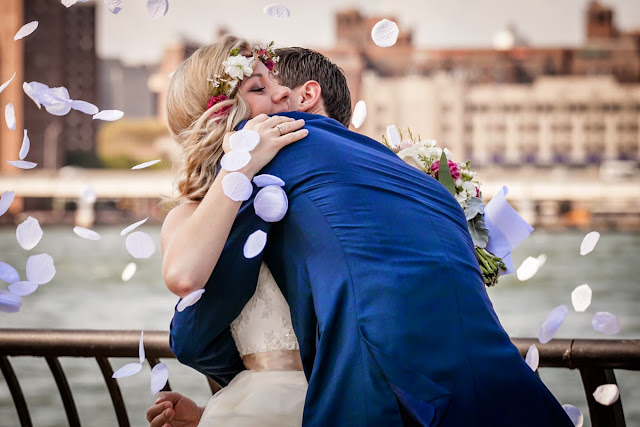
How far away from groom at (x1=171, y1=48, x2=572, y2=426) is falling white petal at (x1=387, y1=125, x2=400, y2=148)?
0.58 m

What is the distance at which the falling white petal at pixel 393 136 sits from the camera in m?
2.27

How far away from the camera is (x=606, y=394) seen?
2.23 meters

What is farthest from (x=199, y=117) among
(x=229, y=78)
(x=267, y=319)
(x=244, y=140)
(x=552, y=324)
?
(x=552, y=324)

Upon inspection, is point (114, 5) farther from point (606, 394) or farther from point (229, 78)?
point (606, 394)

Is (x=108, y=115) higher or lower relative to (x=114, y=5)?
lower

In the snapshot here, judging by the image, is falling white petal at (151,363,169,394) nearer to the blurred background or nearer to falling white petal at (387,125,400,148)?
falling white petal at (387,125,400,148)

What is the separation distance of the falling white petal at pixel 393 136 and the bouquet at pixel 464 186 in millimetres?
98

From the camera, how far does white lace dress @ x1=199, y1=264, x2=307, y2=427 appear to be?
5.61 ft

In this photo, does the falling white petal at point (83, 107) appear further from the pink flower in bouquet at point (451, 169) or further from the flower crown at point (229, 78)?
the pink flower in bouquet at point (451, 169)

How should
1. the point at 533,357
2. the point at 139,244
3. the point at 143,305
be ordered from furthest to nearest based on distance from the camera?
the point at 143,305 → the point at 533,357 → the point at 139,244

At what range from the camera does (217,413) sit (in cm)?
175

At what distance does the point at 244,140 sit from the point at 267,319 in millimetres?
351

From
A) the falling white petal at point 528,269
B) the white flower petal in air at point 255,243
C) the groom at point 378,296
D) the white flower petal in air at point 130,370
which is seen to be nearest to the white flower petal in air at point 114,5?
the groom at point 378,296

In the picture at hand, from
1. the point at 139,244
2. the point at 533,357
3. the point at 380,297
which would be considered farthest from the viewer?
the point at 533,357
